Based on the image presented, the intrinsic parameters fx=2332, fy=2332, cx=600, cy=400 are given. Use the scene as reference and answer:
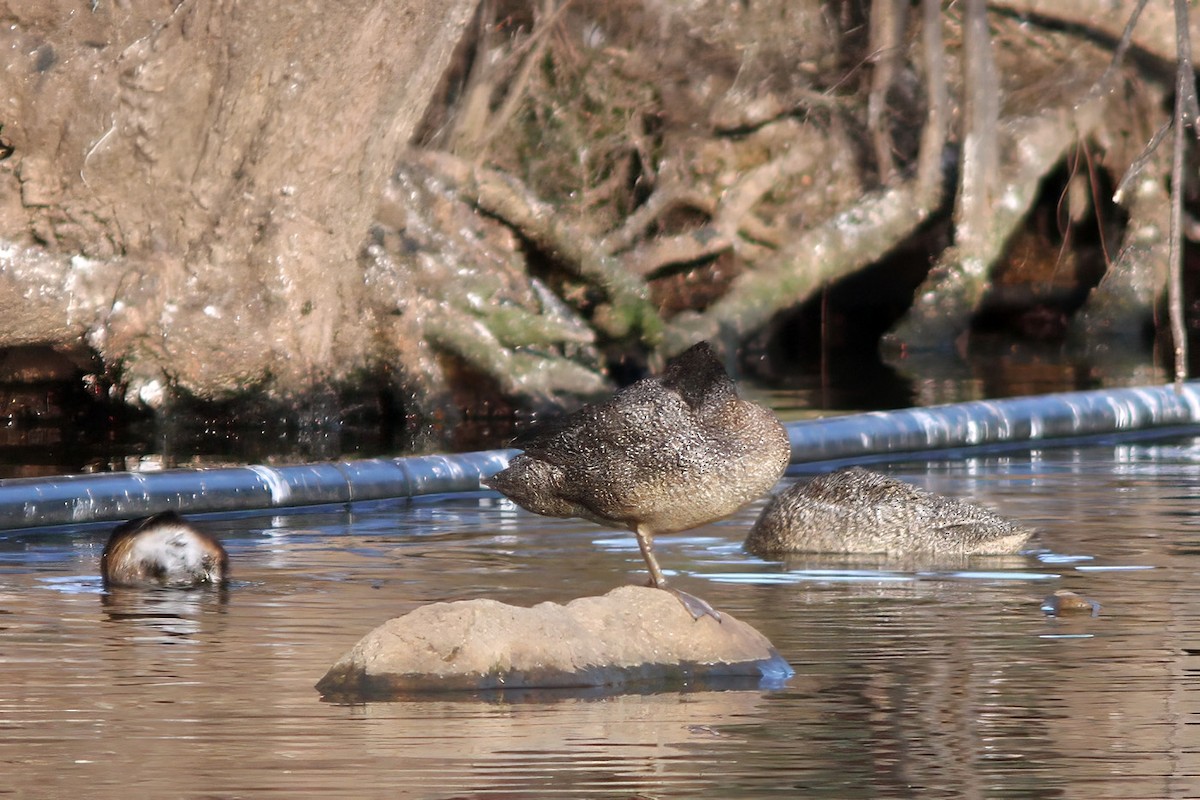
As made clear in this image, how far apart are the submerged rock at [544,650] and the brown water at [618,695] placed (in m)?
0.13

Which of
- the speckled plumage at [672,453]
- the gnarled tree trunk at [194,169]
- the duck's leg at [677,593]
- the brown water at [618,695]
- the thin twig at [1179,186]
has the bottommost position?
the brown water at [618,695]

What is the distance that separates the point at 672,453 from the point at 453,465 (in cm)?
516

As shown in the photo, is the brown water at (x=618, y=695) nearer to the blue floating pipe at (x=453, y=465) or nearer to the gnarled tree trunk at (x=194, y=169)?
the blue floating pipe at (x=453, y=465)

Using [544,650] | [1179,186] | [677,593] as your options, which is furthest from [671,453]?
[1179,186]

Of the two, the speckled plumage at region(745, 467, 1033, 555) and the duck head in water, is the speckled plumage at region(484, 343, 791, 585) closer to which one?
the duck head in water

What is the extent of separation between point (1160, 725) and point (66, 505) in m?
6.17

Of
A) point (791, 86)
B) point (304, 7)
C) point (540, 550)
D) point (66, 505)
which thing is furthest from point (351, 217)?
point (791, 86)

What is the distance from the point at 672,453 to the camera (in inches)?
290

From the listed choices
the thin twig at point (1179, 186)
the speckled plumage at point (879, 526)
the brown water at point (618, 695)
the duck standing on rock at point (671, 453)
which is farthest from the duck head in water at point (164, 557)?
the thin twig at point (1179, 186)

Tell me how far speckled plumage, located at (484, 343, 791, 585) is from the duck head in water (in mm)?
1808

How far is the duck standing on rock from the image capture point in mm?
7328

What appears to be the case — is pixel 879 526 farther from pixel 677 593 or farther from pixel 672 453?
pixel 677 593

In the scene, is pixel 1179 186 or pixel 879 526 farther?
pixel 879 526

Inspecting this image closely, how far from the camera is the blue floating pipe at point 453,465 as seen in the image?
36.4 feet
